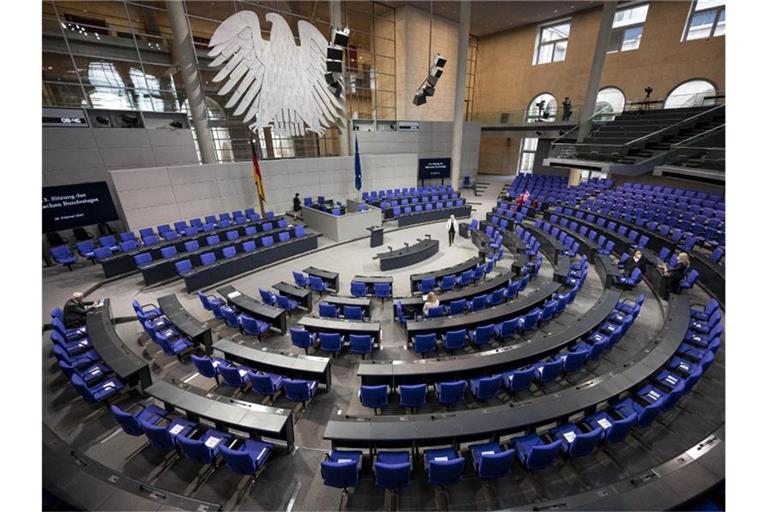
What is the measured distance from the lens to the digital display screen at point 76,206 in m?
12.0

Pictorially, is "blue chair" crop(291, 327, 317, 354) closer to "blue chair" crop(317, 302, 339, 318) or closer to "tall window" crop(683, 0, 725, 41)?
"blue chair" crop(317, 302, 339, 318)

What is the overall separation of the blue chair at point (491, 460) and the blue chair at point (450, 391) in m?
0.94

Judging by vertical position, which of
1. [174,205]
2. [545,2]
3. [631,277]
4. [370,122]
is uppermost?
[545,2]

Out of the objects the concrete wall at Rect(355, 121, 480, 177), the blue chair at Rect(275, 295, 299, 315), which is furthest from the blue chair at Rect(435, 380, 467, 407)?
the concrete wall at Rect(355, 121, 480, 177)

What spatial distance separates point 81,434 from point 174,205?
1131 cm

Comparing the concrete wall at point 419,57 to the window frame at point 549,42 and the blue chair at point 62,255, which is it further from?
the blue chair at point 62,255

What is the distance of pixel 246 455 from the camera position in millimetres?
4051

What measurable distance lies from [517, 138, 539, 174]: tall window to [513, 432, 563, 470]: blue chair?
2786cm

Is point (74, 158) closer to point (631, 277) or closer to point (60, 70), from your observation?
point (60, 70)

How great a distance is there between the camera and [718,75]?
18.2m

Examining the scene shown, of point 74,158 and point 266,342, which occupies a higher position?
point 74,158

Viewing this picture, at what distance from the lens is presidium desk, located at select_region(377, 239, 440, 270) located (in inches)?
458

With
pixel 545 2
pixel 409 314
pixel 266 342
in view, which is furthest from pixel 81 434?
pixel 545 2

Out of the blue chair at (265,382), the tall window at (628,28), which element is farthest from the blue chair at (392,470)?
the tall window at (628,28)
